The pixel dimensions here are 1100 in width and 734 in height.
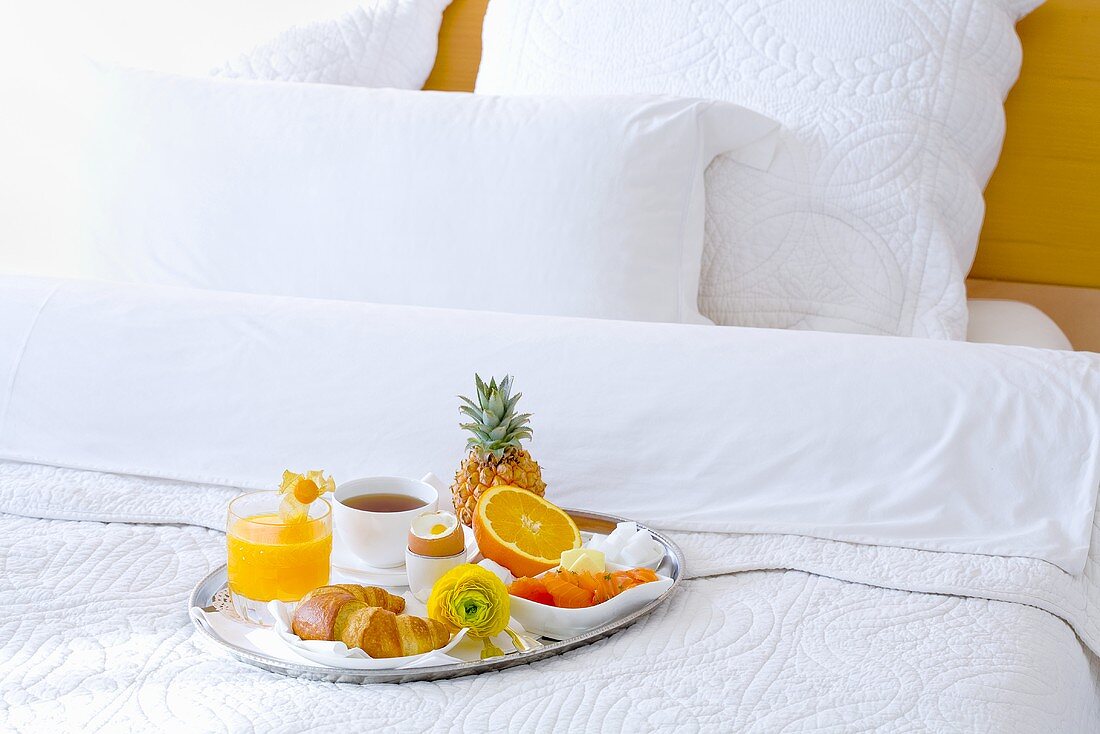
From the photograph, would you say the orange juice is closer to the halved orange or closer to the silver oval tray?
the silver oval tray

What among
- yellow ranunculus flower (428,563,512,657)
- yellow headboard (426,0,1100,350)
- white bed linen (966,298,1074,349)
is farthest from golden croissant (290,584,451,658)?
yellow headboard (426,0,1100,350)

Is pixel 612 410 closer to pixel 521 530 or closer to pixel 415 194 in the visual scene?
pixel 521 530

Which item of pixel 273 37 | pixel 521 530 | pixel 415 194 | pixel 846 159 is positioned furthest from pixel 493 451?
pixel 273 37

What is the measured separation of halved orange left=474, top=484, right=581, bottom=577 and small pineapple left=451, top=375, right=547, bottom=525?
0.02 metres

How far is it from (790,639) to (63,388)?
2.84 feet

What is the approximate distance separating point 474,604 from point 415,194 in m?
0.84

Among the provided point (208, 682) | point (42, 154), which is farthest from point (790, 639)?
point (42, 154)

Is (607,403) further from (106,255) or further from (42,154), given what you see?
(42,154)

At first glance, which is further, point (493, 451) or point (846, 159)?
point (846, 159)

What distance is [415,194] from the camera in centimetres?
157

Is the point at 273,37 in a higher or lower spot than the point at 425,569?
higher

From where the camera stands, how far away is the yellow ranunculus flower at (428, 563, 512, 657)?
2.78 feet

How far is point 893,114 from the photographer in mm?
1638

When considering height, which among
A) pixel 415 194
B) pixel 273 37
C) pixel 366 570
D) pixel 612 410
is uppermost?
pixel 273 37
